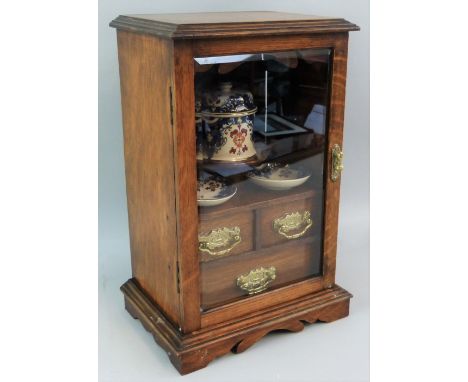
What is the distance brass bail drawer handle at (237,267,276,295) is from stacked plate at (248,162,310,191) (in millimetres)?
190

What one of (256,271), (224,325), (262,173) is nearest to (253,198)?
(262,173)

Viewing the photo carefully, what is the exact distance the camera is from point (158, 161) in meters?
1.36

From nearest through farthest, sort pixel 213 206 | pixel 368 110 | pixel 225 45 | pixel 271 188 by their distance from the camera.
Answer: pixel 225 45 < pixel 213 206 < pixel 271 188 < pixel 368 110

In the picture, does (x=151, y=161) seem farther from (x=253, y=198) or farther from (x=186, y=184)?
(x=253, y=198)

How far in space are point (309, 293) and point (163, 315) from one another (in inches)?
13.8

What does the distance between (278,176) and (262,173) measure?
0.13ft

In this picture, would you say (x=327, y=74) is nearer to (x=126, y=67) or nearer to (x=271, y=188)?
(x=271, y=188)

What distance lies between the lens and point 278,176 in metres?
1.50

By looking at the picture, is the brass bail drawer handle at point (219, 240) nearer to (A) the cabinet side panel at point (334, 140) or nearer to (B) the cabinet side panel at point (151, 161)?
(B) the cabinet side panel at point (151, 161)

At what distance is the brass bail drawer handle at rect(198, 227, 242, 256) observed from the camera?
4.56 feet

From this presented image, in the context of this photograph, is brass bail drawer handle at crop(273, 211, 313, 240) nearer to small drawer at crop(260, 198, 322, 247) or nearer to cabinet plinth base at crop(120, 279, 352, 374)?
small drawer at crop(260, 198, 322, 247)

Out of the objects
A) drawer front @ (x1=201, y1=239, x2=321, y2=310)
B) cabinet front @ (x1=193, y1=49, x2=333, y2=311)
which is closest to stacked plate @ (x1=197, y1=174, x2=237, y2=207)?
cabinet front @ (x1=193, y1=49, x2=333, y2=311)

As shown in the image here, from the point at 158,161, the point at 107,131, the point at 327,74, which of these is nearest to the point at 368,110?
the point at 327,74

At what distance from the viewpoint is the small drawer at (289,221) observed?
1483 mm
